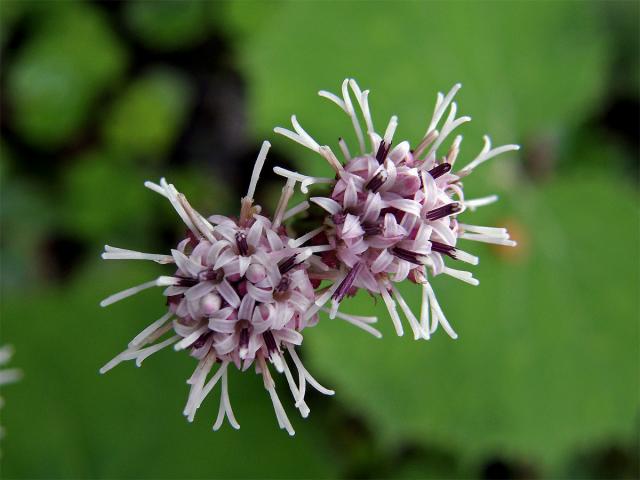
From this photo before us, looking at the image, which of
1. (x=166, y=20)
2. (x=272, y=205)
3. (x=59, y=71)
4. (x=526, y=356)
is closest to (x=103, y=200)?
(x=59, y=71)

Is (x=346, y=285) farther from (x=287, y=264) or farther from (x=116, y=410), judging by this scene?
(x=116, y=410)

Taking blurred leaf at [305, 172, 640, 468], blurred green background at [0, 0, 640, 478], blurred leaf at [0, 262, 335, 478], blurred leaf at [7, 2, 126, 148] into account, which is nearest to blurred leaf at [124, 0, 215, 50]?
blurred green background at [0, 0, 640, 478]

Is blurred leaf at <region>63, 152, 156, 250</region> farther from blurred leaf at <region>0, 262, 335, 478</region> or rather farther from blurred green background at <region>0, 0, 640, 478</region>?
blurred leaf at <region>0, 262, 335, 478</region>

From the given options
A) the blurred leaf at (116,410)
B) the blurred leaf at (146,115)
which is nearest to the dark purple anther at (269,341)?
the blurred leaf at (116,410)

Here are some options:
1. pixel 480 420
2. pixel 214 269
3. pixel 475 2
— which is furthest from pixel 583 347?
pixel 214 269

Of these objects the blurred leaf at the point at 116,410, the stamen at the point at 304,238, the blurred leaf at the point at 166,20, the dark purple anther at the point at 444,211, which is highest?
the dark purple anther at the point at 444,211

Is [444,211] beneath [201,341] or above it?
above

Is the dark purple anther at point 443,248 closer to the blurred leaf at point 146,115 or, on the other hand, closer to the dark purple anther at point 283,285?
the dark purple anther at point 283,285
